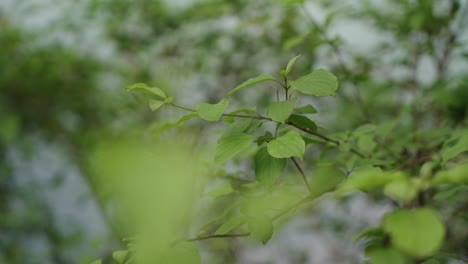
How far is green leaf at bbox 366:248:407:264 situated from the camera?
0.38 meters

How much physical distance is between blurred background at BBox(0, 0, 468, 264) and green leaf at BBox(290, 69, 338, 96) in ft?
4.46

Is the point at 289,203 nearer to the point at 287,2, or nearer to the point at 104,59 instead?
the point at 287,2

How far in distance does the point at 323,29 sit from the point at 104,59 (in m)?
2.09

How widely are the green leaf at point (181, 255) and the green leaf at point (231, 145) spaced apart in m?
0.10

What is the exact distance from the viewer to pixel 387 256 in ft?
1.27

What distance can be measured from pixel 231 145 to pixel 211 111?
47mm

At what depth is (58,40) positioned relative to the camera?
280 centimetres

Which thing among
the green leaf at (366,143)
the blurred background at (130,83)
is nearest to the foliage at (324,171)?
the green leaf at (366,143)

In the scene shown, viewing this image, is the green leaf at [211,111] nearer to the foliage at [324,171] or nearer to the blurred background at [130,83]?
the foliage at [324,171]

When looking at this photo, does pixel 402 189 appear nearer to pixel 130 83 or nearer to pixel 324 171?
pixel 324 171

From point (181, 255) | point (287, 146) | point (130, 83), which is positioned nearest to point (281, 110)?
point (287, 146)

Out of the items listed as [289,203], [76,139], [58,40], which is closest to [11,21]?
[58,40]

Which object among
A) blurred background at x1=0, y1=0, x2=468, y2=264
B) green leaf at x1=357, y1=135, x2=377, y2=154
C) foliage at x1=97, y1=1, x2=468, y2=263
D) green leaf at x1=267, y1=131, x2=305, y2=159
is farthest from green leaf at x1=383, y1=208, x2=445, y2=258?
blurred background at x1=0, y1=0, x2=468, y2=264

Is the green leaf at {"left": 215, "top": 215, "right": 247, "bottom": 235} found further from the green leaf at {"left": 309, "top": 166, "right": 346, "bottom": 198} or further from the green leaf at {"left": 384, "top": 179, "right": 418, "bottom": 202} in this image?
the green leaf at {"left": 384, "top": 179, "right": 418, "bottom": 202}
